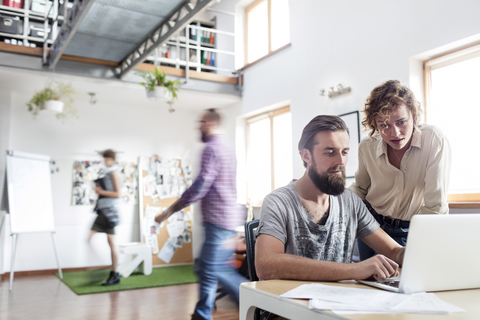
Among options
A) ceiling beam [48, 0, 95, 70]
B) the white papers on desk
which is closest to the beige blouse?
the white papers on desk

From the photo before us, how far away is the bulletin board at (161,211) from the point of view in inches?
260

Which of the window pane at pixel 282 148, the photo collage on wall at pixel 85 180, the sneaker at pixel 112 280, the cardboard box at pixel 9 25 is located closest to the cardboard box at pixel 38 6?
the cardboard box at pixel 9 25

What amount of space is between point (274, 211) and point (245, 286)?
332mm

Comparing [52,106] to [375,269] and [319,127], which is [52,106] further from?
[375,269]

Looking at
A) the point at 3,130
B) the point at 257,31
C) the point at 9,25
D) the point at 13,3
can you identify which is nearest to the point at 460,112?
the point at 257,31

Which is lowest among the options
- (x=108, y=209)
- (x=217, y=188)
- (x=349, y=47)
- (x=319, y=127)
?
(x=108, y=209)

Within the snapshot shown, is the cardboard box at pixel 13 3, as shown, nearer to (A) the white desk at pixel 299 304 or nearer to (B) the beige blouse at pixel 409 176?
(B) the beige blouse at pixel 409 176

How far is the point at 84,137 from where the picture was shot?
646cm

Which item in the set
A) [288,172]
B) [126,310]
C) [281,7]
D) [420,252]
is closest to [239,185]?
[288,172]

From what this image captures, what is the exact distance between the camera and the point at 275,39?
20.2ft

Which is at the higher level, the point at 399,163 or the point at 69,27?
the point at 69,27

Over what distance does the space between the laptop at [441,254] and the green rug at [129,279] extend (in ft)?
13.7

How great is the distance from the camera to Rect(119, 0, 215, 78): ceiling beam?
379cm

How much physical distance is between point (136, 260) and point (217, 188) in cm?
324
